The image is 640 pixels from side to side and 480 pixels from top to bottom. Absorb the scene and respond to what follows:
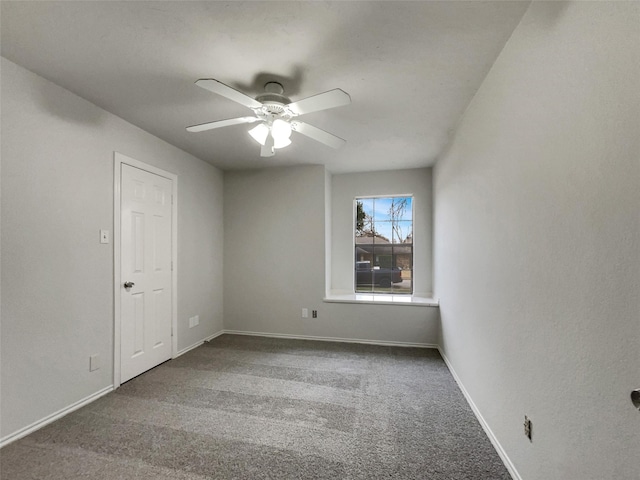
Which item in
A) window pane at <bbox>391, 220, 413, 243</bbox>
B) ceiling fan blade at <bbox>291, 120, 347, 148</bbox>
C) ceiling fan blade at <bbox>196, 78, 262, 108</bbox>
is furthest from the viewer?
window pane at <bbox>391, 220, 413, 243</bbox>

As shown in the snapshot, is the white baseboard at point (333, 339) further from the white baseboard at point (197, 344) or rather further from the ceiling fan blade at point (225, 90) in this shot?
the ceiling fan blade at point (225, 90)

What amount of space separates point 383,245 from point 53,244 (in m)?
3.74

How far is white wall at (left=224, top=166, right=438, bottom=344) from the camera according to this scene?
388 cm

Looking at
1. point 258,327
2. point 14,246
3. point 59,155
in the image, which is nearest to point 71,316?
point 14,246

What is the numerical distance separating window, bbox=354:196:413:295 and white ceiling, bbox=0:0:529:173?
6.13 feet

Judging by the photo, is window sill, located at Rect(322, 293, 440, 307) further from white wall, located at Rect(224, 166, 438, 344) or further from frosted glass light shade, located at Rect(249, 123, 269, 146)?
frosted glass light shade, located at Rect(249, 123, 269, 146)

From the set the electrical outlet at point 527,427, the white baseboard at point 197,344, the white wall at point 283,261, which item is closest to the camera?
the electrical outlet at point 527,427

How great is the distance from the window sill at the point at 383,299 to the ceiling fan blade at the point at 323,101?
8.71 ft

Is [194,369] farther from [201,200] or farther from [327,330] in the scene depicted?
[201,200]

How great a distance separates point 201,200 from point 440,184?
309 centimetres

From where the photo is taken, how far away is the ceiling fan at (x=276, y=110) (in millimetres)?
1656

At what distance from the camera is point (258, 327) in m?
4.13

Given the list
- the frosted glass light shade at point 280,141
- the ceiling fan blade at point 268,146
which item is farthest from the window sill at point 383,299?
the frosted glass light shade at point 280,141

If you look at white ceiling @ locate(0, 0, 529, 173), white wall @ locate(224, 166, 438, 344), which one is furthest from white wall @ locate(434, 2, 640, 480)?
white wall @ locate(224, 166, 438, 344)
